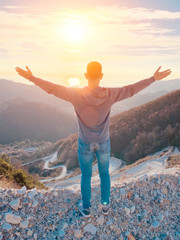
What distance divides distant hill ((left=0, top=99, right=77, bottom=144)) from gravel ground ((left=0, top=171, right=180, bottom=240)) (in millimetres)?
109330

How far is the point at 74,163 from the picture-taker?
33.3 meters

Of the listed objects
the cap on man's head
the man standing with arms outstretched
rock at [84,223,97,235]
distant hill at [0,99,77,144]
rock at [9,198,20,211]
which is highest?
the cap on man's head

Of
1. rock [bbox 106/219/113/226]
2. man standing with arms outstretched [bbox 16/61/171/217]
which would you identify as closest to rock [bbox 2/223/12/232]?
man standing with arms outstretched [bbox 16/61/171/217]

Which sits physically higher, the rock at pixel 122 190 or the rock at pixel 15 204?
the rock at pixel 15 204

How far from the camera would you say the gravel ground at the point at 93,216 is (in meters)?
3.83

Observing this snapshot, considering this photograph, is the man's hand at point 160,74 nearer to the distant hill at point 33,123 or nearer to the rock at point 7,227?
the rock at point 7,227

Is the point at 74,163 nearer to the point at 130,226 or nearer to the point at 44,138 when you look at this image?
the point at 130,226

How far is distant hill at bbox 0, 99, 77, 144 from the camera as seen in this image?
387 ft

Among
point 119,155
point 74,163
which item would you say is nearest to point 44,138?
point 74,163

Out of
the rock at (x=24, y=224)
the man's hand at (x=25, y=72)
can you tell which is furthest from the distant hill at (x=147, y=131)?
the man's hand at (x=25, y=72)

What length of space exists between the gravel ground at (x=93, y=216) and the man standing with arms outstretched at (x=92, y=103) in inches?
40.0

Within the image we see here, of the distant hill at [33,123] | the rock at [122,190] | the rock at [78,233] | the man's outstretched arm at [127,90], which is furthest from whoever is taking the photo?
the distant hill at [33,123]

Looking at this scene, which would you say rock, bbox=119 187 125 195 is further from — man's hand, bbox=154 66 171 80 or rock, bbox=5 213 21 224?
man's hand, bbox=154 66 171 80

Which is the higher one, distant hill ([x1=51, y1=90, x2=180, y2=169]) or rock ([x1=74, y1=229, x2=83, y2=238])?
rock ([x1=74, y1=229, x2=83, y2=238])
